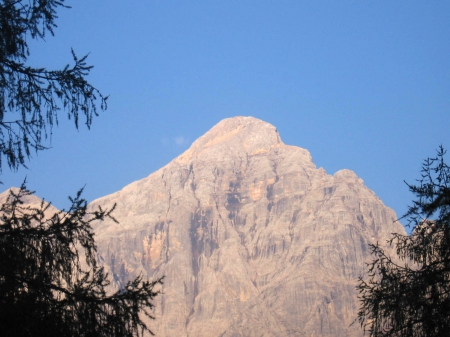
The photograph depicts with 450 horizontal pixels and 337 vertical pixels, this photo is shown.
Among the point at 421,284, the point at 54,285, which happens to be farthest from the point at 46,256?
the point at 421,284

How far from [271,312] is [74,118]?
6772 inches

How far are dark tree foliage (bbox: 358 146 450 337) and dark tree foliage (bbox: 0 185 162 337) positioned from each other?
3579mm

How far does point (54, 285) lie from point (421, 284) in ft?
15.8

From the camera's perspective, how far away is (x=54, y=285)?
740cm

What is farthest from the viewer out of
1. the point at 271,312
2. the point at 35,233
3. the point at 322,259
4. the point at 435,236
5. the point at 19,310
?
the point at 322,259

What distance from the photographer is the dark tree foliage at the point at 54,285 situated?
7004 millimetres

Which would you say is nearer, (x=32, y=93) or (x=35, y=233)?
(x=35, y=233)

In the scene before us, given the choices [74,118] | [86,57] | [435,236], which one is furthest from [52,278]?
[435,236]

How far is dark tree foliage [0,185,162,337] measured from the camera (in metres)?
7.00

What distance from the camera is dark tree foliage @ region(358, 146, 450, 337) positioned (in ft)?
30.8

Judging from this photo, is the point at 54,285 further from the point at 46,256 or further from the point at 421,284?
the point at 421,284

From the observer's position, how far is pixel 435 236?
9.90 meters

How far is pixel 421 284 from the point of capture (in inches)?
378

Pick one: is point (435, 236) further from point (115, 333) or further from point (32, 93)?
point (32, 93)
